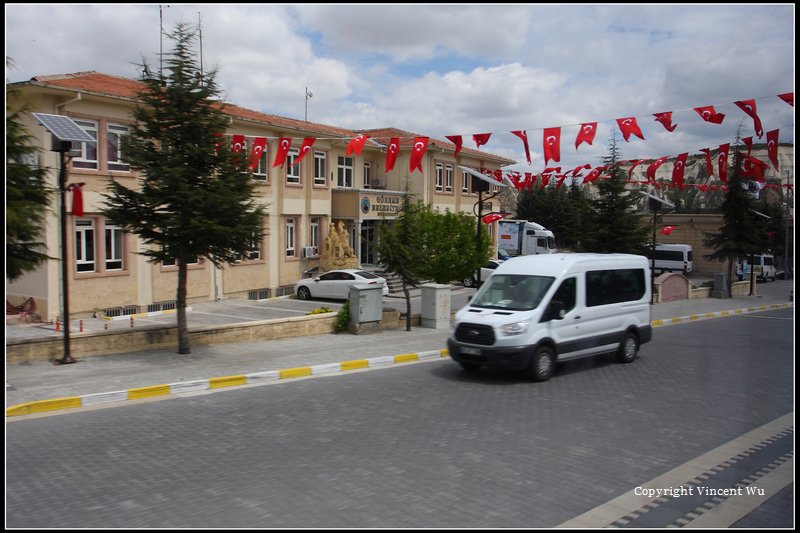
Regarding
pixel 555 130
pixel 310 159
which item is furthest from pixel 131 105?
pixel 555 130

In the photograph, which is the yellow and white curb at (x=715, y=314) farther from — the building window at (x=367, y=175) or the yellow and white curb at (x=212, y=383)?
the building window at (x=367, y=175)

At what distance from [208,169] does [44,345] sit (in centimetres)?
463

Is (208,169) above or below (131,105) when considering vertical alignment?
below

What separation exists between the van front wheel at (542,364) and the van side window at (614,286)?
1.59 meters

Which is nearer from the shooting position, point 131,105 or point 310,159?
point 131,105

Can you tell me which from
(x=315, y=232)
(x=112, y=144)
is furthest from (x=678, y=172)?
(x=112, y=144)

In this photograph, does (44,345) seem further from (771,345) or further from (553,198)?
(553,198)

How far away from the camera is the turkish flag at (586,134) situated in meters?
16.1

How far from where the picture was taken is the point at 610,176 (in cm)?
3086

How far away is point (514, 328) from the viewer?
1167cm

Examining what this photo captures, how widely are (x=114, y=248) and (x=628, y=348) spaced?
56.6 ft

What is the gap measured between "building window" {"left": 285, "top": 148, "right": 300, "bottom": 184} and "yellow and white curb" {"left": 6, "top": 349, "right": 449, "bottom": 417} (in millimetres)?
16713

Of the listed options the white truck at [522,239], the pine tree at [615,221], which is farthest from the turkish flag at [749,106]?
the white truck at [522,239]

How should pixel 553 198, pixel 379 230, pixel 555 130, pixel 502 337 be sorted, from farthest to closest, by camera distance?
1. pixel 553 198
2. pixel 379 230
3. pixel 555 130
4. pixel 502 337
